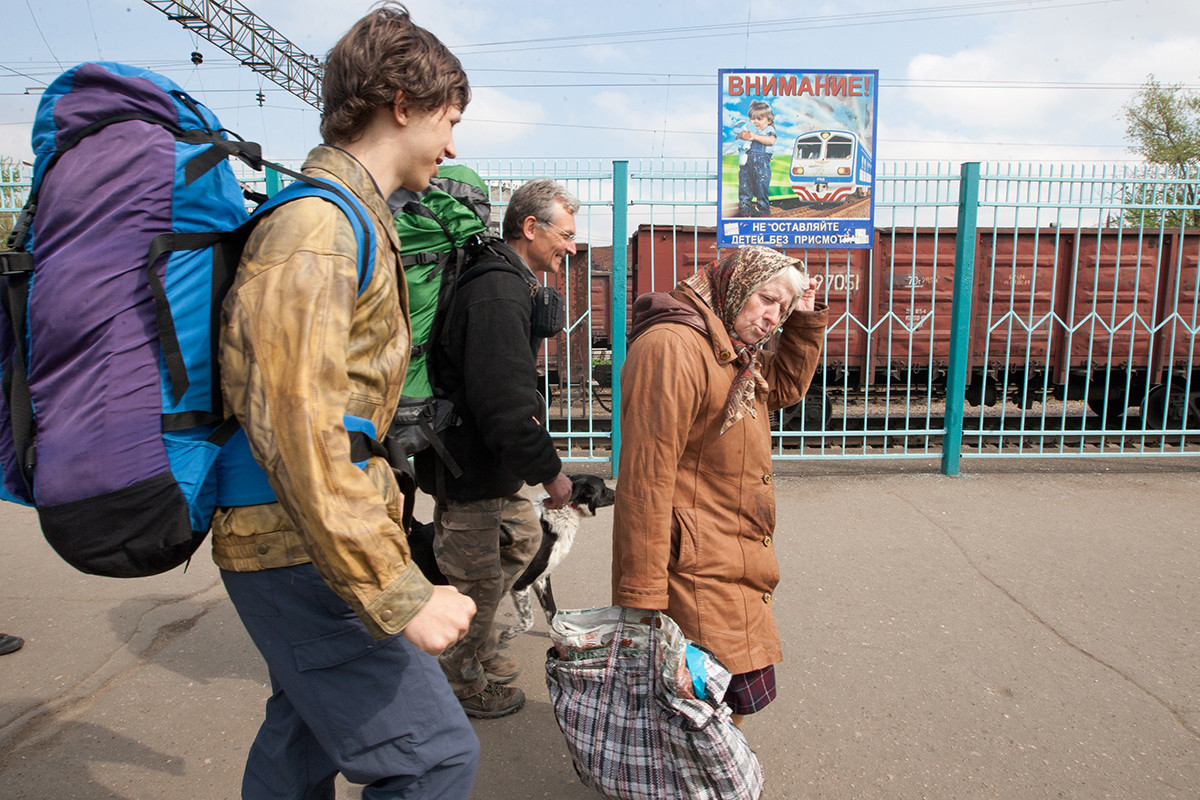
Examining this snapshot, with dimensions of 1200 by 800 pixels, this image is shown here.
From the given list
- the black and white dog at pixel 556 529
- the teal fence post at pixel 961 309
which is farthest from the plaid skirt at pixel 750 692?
the teal fence post at pixel 961 309

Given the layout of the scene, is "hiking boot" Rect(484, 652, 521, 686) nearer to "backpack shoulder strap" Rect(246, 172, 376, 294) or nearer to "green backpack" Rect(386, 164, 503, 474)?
"green backpack" Rect(386, 164, 503, 474)

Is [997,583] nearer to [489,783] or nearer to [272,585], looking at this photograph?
[489,783]

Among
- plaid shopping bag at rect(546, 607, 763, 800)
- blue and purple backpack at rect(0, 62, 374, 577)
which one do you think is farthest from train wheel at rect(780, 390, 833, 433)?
blue and purple backpack at rect(0, 62, 374, 577)

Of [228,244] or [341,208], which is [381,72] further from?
[228,244]

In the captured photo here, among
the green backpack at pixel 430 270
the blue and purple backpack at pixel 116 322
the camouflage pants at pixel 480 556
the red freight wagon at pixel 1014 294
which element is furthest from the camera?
the red freight wagon at pixel 1014 294

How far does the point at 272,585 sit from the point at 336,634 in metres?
0.14

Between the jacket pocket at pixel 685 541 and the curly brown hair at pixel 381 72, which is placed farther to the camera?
the jacket pocket at pixel 685 541

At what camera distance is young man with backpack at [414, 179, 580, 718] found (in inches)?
89.7

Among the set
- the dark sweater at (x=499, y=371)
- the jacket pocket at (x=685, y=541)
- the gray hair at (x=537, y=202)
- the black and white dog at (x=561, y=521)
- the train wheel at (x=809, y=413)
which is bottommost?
the train wheel at (x=809, y=413)

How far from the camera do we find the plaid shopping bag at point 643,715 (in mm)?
1812

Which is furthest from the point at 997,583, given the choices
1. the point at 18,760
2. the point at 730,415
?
the point at 18,760

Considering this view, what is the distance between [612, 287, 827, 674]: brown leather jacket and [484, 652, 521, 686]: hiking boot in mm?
1059

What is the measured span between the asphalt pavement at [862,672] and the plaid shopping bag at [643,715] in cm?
56

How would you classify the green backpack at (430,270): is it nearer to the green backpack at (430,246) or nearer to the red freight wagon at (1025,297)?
the green backpack at (430,246)
